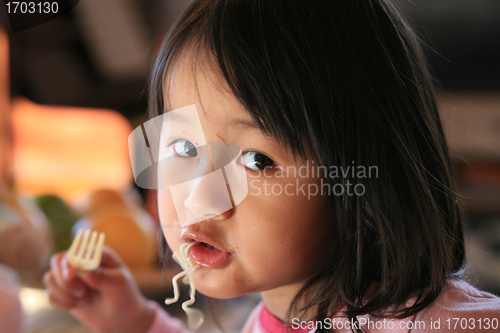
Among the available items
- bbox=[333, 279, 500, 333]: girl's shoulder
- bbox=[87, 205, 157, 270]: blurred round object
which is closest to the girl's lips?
bbox=[333, 279, 500, 333]: girl's shoulder

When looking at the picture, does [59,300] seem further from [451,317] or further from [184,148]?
[451,317]

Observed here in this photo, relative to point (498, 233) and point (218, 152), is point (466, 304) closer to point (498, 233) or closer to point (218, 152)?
point (218, 152)

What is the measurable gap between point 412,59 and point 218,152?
17 centimetres

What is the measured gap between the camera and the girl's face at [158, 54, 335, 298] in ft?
0.85

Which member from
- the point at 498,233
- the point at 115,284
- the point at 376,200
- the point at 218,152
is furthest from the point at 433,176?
the point at 498,233

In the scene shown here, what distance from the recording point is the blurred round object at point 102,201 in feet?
1.95

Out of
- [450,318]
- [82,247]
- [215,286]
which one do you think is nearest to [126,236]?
[82,247]

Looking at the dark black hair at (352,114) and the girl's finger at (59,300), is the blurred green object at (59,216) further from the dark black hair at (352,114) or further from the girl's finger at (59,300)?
the dark black hair at (352,114)

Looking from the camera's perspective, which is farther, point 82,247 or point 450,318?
point 82,247

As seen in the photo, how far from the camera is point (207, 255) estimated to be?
0.28 m

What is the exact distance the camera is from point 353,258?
29 centimetres

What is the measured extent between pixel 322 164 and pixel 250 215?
0.20 feet

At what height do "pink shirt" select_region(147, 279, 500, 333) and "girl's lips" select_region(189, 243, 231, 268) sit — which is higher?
"girl's lips" select_region(189, 243, 231, 268)

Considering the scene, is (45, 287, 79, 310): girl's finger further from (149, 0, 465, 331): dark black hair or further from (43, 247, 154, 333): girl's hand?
(149, 0, 465, 331): dark black hair
